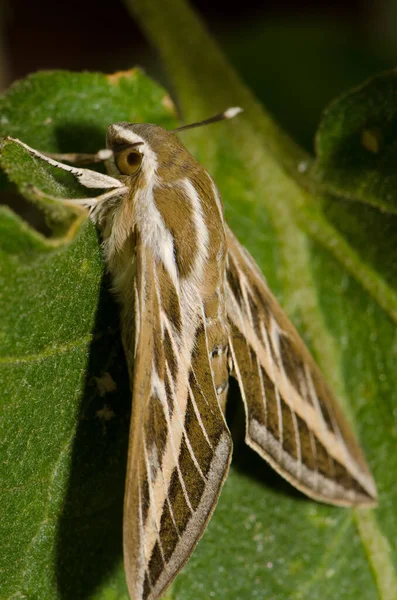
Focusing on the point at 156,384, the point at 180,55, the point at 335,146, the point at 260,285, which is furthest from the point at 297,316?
the point at 180,55

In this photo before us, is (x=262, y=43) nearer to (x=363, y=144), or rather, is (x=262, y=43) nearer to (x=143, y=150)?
(x=363, y=144)

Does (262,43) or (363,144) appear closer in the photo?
(363,144)

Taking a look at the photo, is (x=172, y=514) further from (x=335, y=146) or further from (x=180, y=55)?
(x=180, y=55)

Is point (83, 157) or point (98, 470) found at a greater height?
point (83, 157)

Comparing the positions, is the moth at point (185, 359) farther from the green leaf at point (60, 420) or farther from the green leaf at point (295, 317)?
the green leaf at point (295, 317)

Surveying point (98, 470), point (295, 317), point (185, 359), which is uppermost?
point (185, 359)

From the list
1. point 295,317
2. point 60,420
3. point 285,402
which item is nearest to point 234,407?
point 285,402

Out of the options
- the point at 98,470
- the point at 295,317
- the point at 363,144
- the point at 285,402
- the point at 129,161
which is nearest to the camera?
the point at 98,470

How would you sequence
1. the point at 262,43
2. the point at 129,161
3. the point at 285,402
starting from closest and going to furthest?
the point at 129,161 → the point at 285,402 → the point at 262,43
